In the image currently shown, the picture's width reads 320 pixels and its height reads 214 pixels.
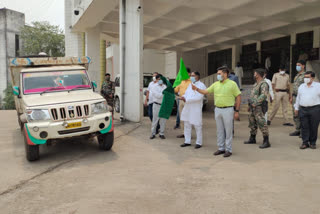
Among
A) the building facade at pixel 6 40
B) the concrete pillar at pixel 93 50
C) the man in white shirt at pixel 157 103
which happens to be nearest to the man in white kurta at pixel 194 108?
the man in white shirt at pixel 157 103

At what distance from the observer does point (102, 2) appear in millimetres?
11812

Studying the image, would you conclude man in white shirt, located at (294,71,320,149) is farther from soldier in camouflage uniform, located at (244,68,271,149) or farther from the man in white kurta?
the man in white kurta

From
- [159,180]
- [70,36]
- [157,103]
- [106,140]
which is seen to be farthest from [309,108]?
[70,36]

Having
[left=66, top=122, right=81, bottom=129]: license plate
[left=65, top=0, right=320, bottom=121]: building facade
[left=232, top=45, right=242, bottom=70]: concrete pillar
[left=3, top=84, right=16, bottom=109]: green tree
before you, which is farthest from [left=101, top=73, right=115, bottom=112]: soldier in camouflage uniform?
[left=3, top=84, right=16, bottom=109]: green tree

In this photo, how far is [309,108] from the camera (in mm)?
6180

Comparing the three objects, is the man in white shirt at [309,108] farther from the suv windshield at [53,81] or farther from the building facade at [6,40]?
the building facade at [6,40]

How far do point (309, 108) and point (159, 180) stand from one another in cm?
398

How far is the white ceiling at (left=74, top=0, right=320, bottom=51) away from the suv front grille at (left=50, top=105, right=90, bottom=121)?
25.0 feet

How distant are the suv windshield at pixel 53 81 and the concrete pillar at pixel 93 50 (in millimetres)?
9233

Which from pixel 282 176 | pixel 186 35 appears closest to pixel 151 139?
pixel 282 176

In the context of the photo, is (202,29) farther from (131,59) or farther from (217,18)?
(131,59)

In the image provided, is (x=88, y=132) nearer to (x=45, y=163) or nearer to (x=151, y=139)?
(x=45, y=163)

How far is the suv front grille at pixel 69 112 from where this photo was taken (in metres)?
5.33

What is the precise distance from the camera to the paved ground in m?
3.49
